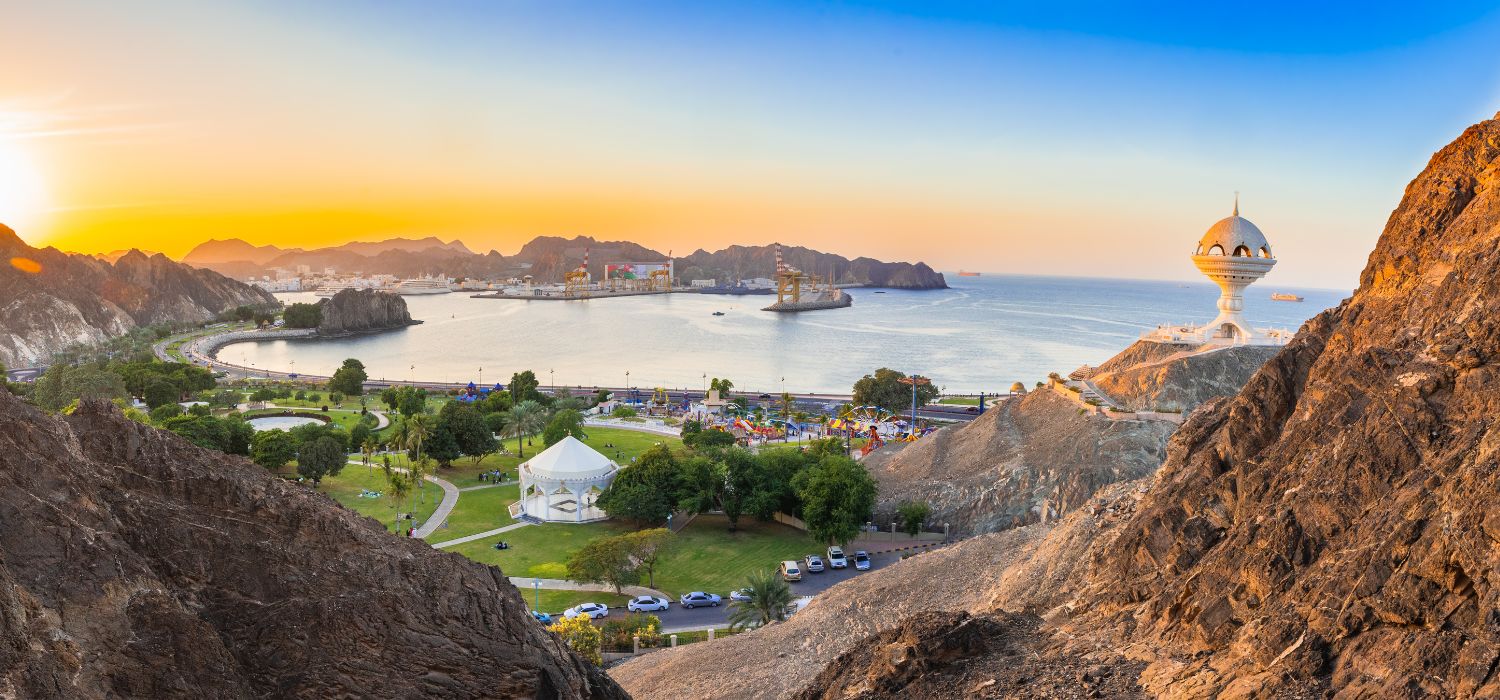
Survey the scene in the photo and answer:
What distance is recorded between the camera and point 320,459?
1966 inches

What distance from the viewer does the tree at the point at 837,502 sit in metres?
40.7

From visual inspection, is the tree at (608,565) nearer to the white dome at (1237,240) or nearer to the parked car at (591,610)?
the parked car at (591,610)

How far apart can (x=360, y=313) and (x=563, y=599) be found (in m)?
167

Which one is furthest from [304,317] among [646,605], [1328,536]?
[1328,536]

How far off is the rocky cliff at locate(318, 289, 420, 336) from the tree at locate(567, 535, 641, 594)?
158109 mm

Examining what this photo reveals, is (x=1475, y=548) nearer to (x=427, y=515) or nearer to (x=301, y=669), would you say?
(x=301, y=669)

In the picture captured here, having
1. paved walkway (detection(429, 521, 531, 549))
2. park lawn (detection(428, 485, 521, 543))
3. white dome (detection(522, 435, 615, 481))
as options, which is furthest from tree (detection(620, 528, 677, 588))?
park lawn (detection(428, 485, 521, 543))

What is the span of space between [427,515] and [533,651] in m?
33.5

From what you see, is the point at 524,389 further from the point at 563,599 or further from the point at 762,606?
the point at 762,606

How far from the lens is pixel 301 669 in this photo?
1320 cm

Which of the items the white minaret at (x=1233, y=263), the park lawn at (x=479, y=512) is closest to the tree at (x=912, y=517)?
the park lawn at (x=479, y=512)

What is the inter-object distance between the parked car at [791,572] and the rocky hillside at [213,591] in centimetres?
2048

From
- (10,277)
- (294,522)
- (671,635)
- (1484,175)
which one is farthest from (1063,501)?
(10,277)

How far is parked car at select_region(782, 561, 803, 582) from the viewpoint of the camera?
37469mm
